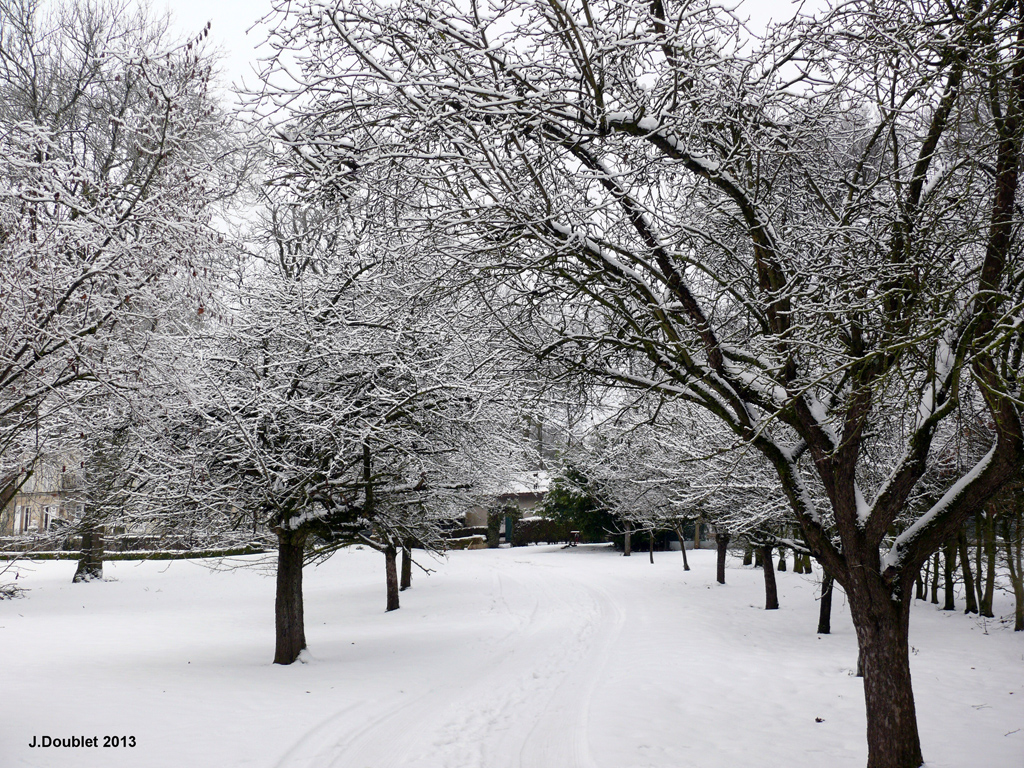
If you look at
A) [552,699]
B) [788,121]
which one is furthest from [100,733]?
[788,121]

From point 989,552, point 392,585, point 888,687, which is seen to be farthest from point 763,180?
point 392,585

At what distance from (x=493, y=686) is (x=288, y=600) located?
11.6ft

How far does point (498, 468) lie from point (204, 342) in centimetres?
527

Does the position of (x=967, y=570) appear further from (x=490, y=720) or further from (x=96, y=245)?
(x=96, y=245)

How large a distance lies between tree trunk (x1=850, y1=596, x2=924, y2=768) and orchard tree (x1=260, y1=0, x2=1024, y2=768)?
1 cm

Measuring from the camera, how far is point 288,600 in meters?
10.5

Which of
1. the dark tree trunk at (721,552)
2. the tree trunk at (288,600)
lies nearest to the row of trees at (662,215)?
the tree trunk at (288,600)

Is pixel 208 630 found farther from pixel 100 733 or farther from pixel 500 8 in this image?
pixel 500 8

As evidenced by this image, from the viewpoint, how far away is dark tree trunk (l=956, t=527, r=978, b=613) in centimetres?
1430

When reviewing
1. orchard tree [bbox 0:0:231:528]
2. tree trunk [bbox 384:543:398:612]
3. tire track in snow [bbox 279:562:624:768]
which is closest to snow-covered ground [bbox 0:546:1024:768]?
tire track in snow [bbox 279:562:624:768]

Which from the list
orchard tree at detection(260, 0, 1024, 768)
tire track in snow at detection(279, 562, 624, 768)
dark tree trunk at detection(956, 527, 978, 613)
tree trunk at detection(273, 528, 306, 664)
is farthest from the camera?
dark tree trunk at detection(956, 527, 978, 613)

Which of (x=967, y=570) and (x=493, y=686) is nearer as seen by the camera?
Result: (x=493, y=686)

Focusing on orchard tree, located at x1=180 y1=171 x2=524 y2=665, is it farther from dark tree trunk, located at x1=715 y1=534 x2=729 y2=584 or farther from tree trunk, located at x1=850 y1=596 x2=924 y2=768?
dark tree trunk, located at x1=715 y1=534 x2=729 y2=584

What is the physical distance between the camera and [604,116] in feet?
15.3
